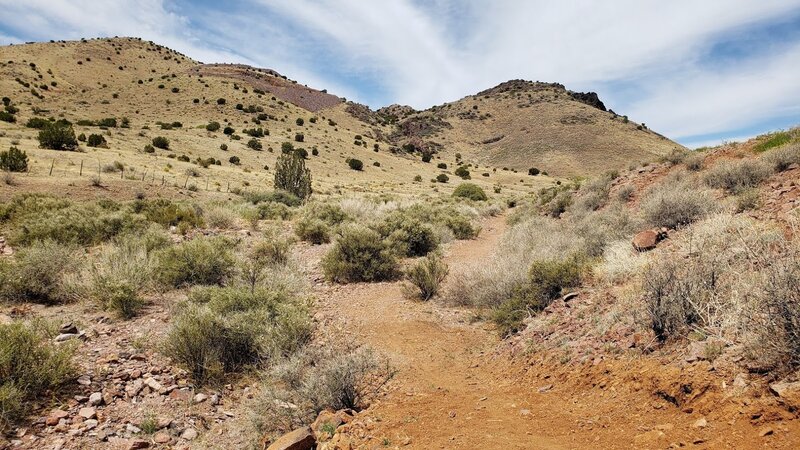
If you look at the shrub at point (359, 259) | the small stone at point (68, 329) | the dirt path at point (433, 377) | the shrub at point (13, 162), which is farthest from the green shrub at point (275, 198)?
the small stone at point (68, 329)

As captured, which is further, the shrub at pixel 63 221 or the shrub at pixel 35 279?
the shrub at pixel 63 221

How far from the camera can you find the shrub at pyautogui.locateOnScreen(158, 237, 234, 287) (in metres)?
8.82

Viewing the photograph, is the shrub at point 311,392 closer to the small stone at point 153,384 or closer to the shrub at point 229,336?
the shrub at point 229,336

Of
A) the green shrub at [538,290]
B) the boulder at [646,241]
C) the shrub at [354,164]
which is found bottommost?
the green shrub at [538,290]

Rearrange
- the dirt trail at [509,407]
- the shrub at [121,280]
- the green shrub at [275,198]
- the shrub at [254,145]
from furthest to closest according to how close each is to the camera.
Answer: the shrub at [254,145], the green shrub at [275,198], the shrub at [121,280], the dirt trail at [509,407]

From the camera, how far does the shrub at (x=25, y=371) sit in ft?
13.9

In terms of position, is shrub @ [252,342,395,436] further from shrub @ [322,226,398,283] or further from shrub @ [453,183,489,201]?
shrub @ [453,183,489,201]

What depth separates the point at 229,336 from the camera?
5992mm

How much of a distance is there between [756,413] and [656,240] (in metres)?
5.60

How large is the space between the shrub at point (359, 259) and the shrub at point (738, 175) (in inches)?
330

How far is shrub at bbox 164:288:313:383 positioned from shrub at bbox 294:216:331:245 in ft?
24.2

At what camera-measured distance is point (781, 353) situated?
3.14 metres

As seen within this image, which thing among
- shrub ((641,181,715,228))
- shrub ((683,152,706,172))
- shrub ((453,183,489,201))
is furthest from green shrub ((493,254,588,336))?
shrub ((453,183,489,201))

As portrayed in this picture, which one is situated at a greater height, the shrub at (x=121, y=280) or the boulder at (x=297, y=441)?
the shrub at (x=121, y=280)
